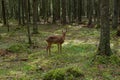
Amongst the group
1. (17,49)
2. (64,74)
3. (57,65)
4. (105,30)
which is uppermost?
(105,30)

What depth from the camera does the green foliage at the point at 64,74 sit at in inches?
410

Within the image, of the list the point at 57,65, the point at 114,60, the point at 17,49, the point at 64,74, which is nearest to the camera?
the point at 64,74

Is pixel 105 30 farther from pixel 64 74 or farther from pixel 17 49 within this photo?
pixel 17 49

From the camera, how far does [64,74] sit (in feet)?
34.7

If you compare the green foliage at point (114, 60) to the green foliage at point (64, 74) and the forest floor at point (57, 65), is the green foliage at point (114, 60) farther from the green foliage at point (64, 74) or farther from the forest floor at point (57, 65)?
the green foliage at point (64, 74)

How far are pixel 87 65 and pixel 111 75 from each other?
67.2 inches

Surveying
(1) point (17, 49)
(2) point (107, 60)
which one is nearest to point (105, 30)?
(2) point (107, 60)

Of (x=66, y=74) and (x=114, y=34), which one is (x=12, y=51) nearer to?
(x=66, y=74)

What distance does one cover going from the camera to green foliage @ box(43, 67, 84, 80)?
34.2 ft

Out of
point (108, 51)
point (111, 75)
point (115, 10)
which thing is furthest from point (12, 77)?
point (115, 10)

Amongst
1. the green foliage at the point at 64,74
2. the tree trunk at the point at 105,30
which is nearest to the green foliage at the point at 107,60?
the tree trunk at the point at 105,30

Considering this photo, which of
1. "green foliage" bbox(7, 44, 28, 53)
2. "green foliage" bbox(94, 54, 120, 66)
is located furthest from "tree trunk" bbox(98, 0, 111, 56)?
"green foliage" bbox(7, 44, 28, 53)

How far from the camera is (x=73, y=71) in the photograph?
10969 millimetres

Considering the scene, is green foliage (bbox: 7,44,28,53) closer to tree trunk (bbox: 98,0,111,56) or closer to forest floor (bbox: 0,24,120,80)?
forest floor (bbox: 0,24,120,80)
